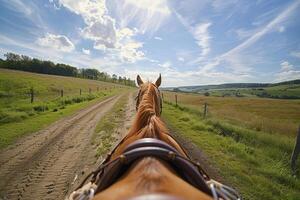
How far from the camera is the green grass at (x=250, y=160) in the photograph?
228 inches

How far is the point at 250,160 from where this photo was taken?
7.77 meters

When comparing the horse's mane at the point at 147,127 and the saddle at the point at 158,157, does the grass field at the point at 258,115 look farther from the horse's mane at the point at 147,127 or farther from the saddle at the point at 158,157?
the saddle at the point at 158,157

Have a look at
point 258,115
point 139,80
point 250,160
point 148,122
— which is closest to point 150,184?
point 148,122

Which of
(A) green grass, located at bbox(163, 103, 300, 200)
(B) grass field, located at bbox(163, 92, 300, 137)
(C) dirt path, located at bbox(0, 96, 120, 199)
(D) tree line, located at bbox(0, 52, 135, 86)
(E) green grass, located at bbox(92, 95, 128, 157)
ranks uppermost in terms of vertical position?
(D) tree line, located at bbox(0, 52, 135, 86)

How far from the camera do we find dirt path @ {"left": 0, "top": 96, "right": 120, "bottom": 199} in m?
4.75

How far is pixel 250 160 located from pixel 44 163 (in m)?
6.76

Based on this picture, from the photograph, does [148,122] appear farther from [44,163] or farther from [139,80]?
[44,163]

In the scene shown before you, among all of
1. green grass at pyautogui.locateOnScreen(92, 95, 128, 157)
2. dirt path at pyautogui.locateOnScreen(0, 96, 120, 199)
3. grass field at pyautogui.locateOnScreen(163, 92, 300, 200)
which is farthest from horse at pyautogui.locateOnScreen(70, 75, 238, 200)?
green grass at pyautogui.locateOnScreen(92, 95, 128, 157)

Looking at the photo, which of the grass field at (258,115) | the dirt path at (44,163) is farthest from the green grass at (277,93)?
the dirt path at (44,163)

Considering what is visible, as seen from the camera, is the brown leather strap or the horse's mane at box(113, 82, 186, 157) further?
the horse's mane at box(113, 82, 186, 157)

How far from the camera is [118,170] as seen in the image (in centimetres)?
173

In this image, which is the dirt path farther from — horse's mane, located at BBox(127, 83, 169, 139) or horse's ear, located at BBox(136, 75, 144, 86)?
horse's mane, located at BBox(127, 83, 169, 139)

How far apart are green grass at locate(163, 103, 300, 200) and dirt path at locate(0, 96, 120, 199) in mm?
4234

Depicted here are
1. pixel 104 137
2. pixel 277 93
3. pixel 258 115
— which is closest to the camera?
pixel 104 137
